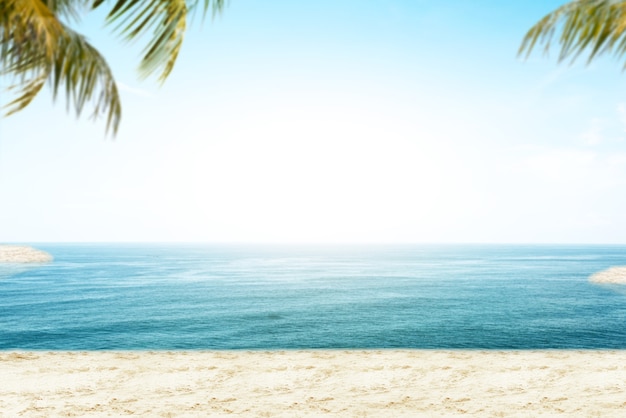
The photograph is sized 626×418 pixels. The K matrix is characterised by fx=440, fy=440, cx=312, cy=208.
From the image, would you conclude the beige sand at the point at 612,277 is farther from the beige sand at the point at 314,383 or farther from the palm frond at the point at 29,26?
the palm frond at the point at 29,26

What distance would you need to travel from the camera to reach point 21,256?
152375 millimetres

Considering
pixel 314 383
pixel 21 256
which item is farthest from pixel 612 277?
pixel 21 256

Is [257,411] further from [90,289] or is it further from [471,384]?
[90,289]

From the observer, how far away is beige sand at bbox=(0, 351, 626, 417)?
28.1 feet

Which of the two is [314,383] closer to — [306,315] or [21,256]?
[306,315]

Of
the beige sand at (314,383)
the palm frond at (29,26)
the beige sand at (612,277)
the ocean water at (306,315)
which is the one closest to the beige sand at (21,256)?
the ocean water at (306,315)

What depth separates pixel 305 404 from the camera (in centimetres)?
888

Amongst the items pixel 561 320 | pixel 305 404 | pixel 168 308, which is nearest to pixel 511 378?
pixel 305 404

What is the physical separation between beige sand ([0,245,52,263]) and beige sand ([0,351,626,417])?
16281 cm

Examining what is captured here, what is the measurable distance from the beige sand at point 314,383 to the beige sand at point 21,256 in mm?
162810

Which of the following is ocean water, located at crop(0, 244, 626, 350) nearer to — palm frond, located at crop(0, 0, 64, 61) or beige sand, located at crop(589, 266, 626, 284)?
beige sand, located at crop(589, 266, 626, 284)

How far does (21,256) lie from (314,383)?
175m

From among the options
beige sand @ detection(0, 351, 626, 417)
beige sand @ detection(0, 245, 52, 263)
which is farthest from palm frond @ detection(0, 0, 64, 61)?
beige sand @ detection(0, 245, 52, 263)

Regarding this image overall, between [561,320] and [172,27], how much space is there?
65.2 meters
